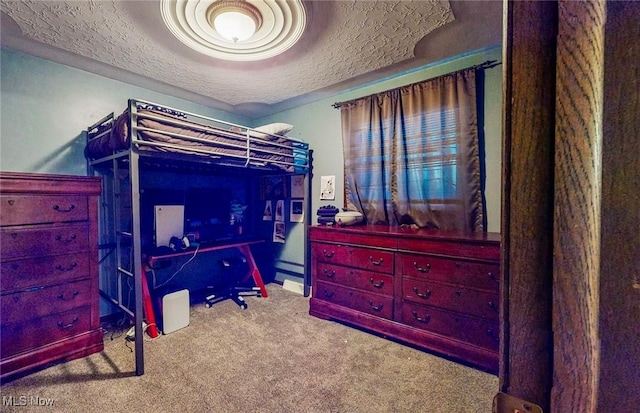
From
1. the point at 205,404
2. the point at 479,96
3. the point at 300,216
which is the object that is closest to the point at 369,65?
the point at 479,96

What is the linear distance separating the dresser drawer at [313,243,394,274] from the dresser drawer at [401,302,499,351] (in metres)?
0.33

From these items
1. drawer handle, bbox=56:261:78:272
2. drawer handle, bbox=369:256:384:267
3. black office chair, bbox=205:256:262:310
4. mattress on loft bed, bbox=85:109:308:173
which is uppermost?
mattress on loft bed, bbox=85:109:308:173

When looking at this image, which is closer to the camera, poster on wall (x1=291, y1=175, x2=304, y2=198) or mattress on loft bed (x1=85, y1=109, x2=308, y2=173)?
mattress on loft bed (x1=85, y1=109, x2=308, y2=173)

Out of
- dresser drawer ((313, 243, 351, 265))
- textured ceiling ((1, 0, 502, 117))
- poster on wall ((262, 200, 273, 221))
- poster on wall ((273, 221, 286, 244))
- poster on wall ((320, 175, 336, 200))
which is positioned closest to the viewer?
textured ceiling ((1, 0, 502, 117))

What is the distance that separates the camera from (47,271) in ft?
6.01

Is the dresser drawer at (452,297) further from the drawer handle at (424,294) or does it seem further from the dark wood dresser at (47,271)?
the dark wood dresser at (47,271)

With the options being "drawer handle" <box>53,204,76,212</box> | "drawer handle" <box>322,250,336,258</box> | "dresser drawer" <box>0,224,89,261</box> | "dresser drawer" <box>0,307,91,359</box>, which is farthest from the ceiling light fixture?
"dresser drawer" <box>0,307,91,359</box>

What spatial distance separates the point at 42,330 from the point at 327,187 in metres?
2.50

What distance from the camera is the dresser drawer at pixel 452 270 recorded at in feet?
5.89

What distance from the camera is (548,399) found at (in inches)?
11.7

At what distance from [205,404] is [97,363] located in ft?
3.03

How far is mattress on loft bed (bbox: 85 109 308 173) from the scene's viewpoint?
1.84m

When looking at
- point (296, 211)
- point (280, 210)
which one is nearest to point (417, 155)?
point (296, 211)

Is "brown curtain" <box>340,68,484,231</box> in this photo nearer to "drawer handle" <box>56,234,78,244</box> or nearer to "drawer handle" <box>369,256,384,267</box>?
"drawer handle" <box>369,256,384,267</box>
